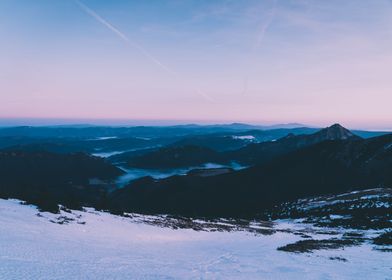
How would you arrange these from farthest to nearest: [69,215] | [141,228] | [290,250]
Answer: [141,228] → [69,215] → [290,250]

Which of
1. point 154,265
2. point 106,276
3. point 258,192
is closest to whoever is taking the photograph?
point 106,276

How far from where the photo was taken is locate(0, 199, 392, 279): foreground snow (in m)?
14.2

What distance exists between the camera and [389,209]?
43344 mm

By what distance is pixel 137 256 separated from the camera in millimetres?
17875

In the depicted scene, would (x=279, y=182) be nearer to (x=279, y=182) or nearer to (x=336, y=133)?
(x=279, y=182)

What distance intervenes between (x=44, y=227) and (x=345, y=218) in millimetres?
35548

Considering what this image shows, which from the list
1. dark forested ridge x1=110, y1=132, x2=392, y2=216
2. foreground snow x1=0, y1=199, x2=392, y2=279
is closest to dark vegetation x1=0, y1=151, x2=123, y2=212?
dark forested ridge x1=110, y1=132, x2=392, y2=216

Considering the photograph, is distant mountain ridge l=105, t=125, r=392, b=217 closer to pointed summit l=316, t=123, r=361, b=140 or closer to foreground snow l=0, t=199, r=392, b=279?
foreground snow l=0, t=199, r=392, b=279

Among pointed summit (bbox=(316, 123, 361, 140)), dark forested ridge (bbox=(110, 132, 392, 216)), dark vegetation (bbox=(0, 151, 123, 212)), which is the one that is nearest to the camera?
dark forested ridge (bbox=(110, 132, 392, 216))

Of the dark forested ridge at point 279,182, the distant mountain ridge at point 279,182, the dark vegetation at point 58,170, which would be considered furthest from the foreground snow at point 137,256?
the dark vegetation at point 58,170

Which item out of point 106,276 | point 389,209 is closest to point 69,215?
point 106,276

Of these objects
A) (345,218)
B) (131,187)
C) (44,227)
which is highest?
(44,227)

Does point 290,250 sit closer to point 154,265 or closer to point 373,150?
point 154,265

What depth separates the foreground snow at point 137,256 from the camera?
1423cm
